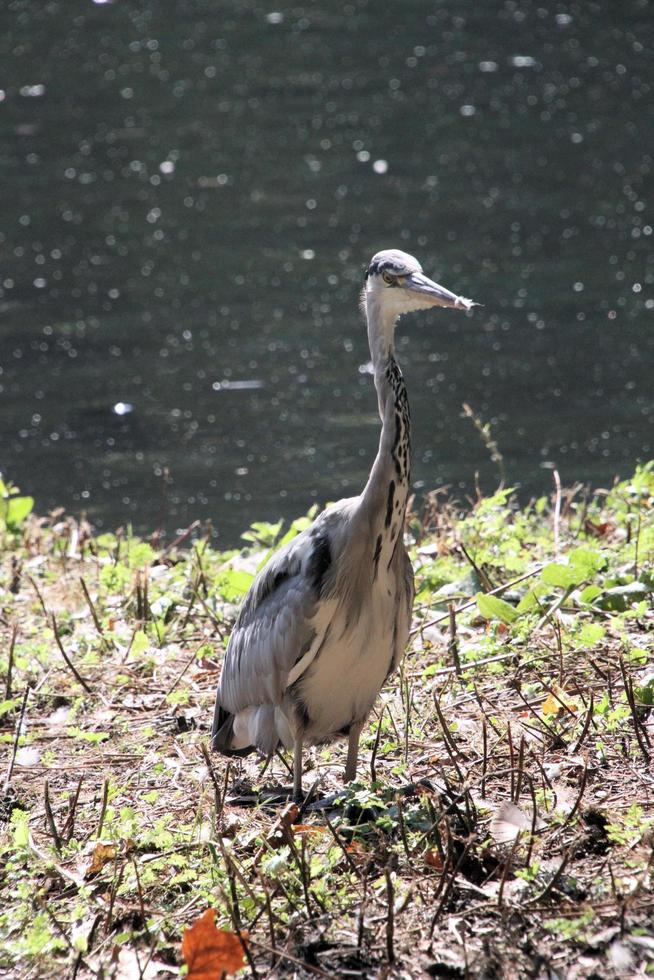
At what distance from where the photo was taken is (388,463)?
12.7 ft

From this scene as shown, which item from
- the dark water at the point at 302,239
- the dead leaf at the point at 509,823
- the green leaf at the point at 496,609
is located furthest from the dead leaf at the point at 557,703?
the dark water at the point at 302,239

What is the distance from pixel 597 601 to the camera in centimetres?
499

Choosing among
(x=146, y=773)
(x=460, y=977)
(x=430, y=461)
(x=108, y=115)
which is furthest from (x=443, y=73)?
(x=460, y=977)

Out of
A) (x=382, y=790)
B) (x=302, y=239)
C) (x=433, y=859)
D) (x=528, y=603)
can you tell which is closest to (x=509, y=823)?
(x=433, y=859)

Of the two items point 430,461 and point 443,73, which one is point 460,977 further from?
point 443,73

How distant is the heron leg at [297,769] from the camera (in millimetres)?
4094

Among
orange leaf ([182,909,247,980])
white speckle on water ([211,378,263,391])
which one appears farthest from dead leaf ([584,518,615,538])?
white speckle on water ([211,378,263,391])

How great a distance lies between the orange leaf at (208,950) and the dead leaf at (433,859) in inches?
22.2

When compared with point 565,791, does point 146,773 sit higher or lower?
lower

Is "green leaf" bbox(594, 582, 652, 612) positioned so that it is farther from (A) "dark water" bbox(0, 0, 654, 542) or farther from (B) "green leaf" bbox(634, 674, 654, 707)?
(A) "dark water" bbox(0, 0, 654, 542)

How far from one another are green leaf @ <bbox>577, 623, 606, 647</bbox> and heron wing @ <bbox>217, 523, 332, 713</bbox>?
3.49 ft

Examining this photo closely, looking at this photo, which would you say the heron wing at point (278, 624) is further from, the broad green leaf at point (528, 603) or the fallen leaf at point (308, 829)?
the broad green leaf at point (528, 603)

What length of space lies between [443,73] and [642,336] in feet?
29.9

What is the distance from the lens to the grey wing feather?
13.2 feet
